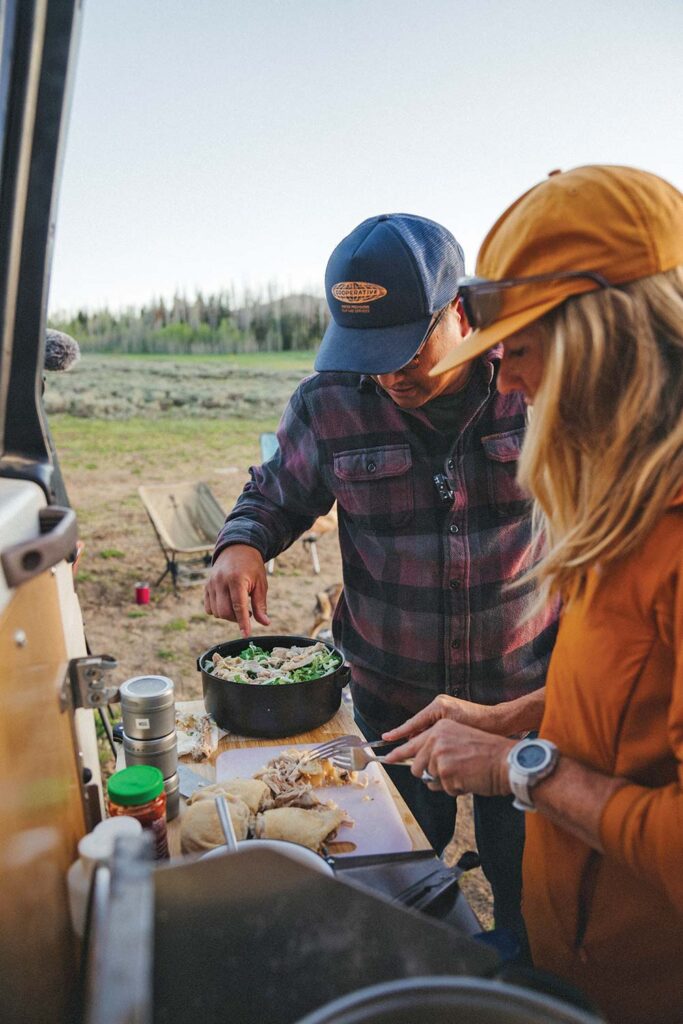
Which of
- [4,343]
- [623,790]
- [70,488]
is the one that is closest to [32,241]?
[4,343]

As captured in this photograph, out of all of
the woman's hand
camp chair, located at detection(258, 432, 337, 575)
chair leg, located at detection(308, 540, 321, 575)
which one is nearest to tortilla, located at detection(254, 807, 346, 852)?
the woman's hand

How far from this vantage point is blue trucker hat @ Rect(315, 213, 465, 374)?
1987mm

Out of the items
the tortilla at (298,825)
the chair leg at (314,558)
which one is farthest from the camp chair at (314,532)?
the tortilla at (298,825)

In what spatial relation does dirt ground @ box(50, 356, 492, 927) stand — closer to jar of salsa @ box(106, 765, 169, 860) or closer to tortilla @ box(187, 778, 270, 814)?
tortilla @ box(187, 778, 270, 814)

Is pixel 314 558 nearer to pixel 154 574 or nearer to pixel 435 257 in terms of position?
pixel 154 574

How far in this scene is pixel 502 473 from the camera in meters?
2.22

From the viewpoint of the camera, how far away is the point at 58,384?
81.1 ft

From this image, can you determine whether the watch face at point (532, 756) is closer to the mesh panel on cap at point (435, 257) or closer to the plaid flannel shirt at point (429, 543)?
the plaid flannel shirt at point (429, 543)

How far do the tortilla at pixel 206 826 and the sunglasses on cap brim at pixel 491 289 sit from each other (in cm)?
106

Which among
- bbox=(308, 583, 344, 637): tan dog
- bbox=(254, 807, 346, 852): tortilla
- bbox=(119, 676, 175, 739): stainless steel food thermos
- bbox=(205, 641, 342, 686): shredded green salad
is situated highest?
bbox=(119, 676, 175, 739): stainless steel food thermos

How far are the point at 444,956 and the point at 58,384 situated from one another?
26225 mm

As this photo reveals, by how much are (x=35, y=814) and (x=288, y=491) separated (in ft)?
5.78

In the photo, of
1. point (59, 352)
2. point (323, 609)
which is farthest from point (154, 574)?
point (59, 352)

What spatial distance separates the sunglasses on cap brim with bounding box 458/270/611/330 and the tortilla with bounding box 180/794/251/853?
106cm
